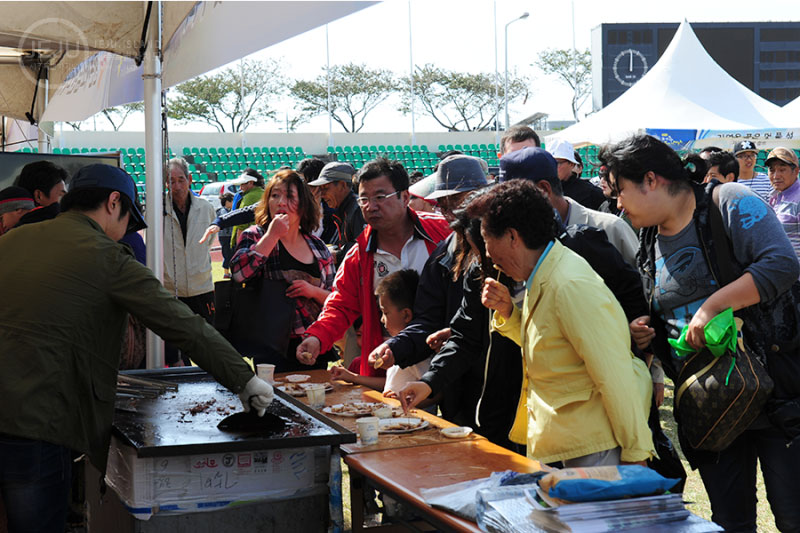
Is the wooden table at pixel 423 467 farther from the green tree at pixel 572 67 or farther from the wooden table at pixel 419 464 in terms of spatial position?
the green tree at pixel 572 67

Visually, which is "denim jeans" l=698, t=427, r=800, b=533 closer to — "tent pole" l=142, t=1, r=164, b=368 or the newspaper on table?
the newspaper on table

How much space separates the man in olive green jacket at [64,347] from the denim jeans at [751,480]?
1.43m

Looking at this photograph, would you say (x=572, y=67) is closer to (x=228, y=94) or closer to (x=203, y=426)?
(x=228, y=94)

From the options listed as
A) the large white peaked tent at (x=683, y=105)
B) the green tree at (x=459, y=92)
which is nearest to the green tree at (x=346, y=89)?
the green tree at (x=459, y=92)

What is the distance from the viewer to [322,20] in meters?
2.68

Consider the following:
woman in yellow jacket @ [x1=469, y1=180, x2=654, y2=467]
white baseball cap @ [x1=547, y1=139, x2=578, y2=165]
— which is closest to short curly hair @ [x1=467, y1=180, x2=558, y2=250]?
woman in yellow jacket @ [x1=469, y1=180, x2=654, y2=467]

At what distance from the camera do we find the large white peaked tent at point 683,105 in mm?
11188

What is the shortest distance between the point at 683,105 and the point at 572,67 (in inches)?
1359

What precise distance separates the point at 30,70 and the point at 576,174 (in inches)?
179

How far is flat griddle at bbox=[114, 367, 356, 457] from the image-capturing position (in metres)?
2.35

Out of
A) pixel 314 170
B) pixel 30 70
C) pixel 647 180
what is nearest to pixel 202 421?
pixel 647 180

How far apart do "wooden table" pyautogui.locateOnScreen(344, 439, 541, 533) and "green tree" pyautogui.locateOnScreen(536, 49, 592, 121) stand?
139 feet

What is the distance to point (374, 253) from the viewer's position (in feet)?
12.4

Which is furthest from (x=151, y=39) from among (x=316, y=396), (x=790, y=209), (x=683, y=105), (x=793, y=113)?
(x=793, y=113)
